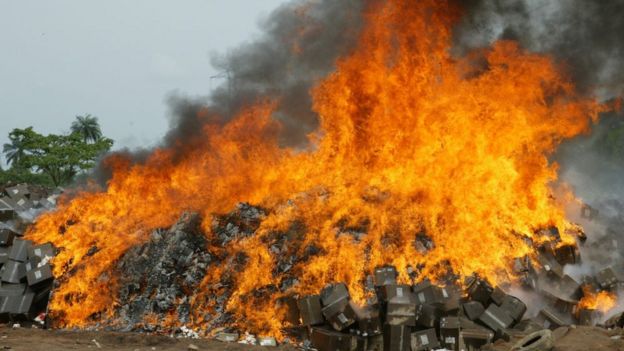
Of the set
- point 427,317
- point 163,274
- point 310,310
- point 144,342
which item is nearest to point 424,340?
point 427,317

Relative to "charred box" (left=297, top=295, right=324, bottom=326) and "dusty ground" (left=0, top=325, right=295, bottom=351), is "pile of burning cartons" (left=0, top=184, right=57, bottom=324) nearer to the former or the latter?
"dusty ground" (left=0, top=325, right=295, bottom=351)

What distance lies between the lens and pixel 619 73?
1566 cm

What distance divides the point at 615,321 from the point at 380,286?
16.8ft

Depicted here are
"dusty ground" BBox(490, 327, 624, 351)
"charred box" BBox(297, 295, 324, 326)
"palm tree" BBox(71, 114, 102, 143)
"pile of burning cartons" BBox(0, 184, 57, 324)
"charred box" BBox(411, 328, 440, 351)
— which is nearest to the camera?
"dusty ground" BBox(490, 327, 624, 351)

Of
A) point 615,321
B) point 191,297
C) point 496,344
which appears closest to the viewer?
point 496,344

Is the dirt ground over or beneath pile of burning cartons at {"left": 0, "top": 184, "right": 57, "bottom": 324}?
beneath

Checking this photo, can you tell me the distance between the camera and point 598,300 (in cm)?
1215

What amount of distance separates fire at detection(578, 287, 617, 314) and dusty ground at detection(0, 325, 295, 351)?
7.24 meters

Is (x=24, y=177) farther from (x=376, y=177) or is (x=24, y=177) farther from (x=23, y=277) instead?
(x=376, y=177)

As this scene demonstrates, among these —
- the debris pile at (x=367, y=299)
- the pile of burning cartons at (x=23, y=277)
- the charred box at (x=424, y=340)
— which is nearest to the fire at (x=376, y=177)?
the debris pile at (x=367, y=299)

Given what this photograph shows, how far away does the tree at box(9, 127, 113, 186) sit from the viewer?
1433 inches

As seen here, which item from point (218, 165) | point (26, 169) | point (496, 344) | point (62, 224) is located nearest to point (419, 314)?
point (496, 344)

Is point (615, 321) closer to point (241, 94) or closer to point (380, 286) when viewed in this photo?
point (380, 286)

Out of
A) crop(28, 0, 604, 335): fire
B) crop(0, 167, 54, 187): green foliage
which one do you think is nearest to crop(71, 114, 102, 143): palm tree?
crop(0, 167, 54, 187): green foliage
